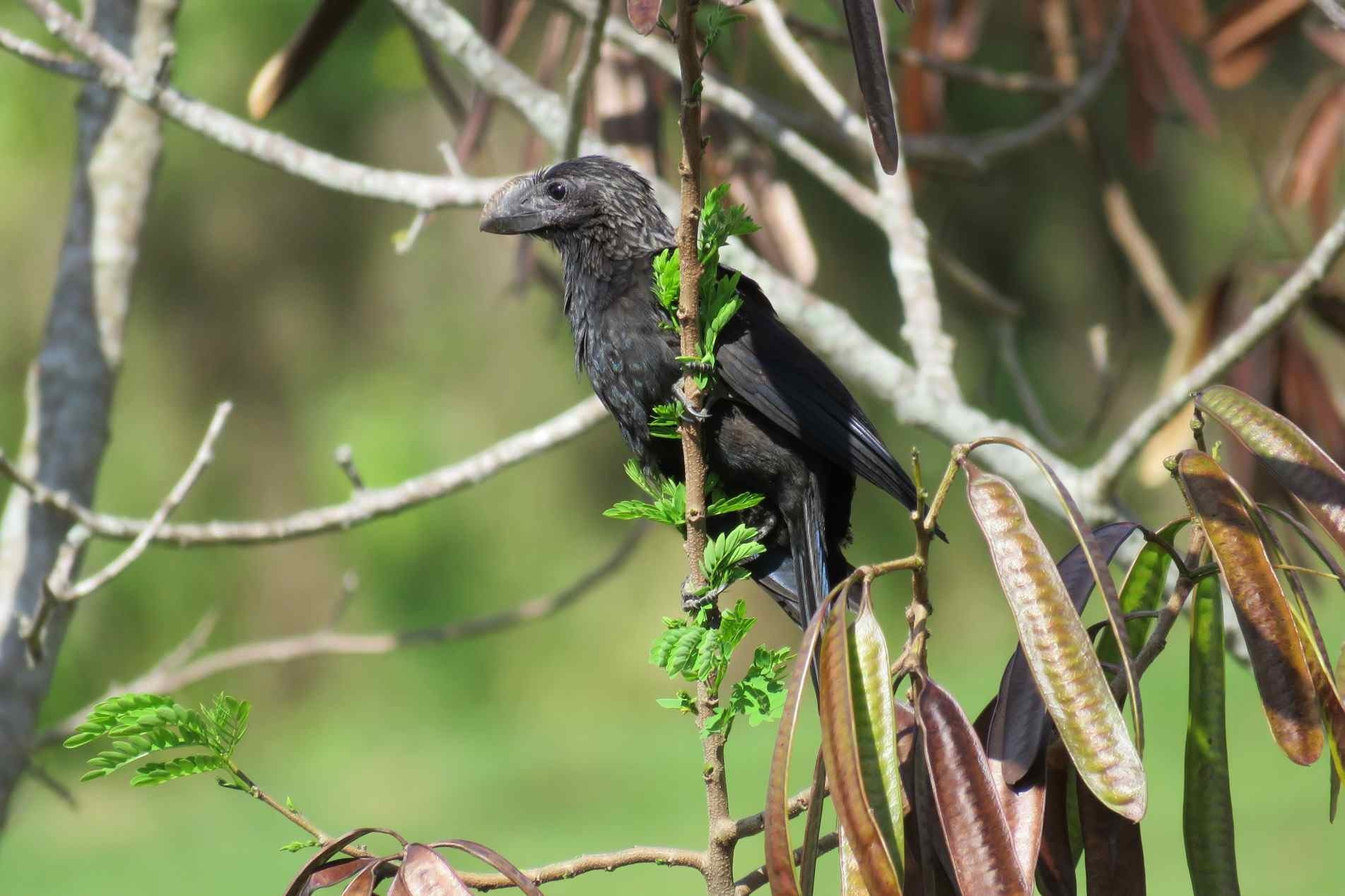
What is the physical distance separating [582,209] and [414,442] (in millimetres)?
3008

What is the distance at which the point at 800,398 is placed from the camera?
194 cm

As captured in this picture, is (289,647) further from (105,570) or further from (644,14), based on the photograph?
(644,14)

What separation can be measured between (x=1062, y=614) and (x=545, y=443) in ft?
5.37

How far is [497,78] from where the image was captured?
2.59 m

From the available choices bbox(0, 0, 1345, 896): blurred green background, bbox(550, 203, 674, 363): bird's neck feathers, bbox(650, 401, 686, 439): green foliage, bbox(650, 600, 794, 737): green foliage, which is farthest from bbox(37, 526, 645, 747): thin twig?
bbox(0, 0, 1345, 896): blurred green background

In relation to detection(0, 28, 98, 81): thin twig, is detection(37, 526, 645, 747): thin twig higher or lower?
lower

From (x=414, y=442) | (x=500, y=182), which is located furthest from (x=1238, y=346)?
(x=414, y=442)

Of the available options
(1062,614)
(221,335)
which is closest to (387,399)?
(221,335)

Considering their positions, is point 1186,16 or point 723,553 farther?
point 1186,16

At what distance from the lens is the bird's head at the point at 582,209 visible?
219 centimetres

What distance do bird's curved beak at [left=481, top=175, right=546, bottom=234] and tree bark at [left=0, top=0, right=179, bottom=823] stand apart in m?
0.70

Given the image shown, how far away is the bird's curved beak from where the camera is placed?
86.4 inches

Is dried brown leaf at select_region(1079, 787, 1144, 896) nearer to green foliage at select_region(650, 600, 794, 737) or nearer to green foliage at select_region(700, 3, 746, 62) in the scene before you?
green foliage at select_region(650, 600, 794, 737)

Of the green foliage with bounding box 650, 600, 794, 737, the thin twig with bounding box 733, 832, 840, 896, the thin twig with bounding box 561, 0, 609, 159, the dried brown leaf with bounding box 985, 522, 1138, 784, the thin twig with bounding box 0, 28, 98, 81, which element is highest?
the thin twig with bounding box 0, 28, 98, 81
